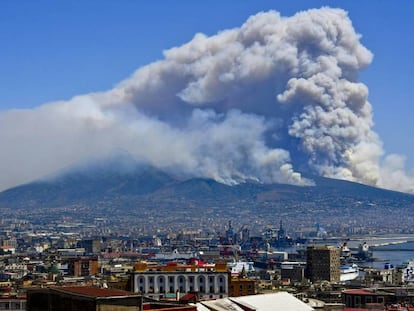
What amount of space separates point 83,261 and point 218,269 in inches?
1904

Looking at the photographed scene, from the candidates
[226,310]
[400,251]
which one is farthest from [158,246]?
[226,310]

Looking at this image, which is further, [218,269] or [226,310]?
[218,269]

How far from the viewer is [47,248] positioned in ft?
472

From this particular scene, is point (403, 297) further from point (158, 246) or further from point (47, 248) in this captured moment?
point (158, 246)

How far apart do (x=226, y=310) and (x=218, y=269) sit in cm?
1728

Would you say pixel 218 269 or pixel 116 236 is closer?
pixel 218 269

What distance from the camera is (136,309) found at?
19766 mm

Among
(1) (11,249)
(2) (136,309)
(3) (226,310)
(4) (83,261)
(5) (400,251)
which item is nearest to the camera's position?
(2) (136,309)

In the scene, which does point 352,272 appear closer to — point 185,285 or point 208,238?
point 185,285

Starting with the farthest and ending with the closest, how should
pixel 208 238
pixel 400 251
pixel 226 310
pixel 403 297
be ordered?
1. pixel 208 238
2. pixel 400 251
3. pixel 403 297
4. pixel 226 310

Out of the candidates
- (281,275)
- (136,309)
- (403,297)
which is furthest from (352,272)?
(136,309)

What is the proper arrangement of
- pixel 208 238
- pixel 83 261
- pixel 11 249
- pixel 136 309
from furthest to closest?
1. pixel 208 238
2. pixel 11 249
3. pixel 83 261
4. pixel 136 309

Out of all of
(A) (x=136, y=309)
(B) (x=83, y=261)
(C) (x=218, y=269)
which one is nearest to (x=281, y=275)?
(B) (x=83, y=261)

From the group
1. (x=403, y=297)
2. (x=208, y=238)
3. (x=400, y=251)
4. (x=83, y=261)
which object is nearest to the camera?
(x=403, y=297)
